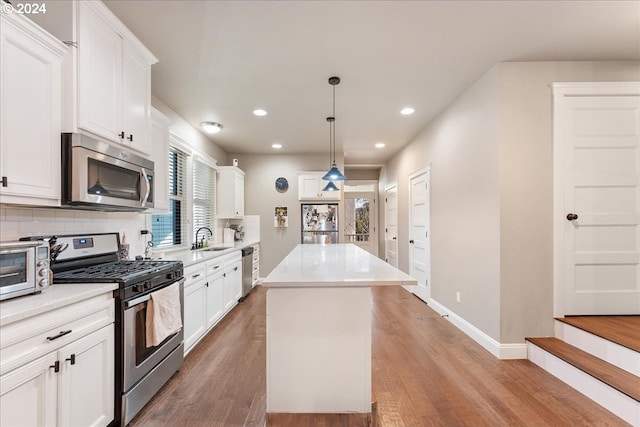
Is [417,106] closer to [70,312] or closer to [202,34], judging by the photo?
[202,34]

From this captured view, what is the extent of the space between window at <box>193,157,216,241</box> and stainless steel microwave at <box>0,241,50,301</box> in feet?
9.51

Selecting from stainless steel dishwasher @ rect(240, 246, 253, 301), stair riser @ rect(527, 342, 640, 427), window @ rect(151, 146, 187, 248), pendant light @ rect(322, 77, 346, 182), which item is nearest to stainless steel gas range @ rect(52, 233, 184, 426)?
Answer: window @ rect(151, 146, 187, 248)

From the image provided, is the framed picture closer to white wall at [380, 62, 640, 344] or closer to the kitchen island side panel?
white wall at [380, 62, 640, 344]

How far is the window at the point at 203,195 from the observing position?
4504 millimetres

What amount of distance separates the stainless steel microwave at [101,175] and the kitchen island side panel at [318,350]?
130 centimetres

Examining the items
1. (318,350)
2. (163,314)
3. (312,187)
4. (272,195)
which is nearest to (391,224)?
(312,187)

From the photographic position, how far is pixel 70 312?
4.73ft

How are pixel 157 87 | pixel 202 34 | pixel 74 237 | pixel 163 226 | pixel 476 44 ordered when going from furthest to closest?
pixel 163 226 → pixel 157 87 → pixel 476 44 → pixel 202 34 → pixel 74 237

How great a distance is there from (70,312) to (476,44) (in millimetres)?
3306

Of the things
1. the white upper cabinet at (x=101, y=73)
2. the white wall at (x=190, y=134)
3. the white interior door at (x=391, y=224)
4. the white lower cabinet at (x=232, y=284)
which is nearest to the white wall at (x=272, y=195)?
the white wall at (x=190, y=134)

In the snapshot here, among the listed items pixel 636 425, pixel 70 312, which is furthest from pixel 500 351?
pixel 70 312

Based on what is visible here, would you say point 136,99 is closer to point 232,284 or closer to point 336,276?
point 336,276

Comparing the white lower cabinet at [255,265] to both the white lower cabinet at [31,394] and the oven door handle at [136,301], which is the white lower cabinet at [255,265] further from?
the white lower cabinet at [31,394]

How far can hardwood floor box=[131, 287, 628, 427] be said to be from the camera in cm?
187
